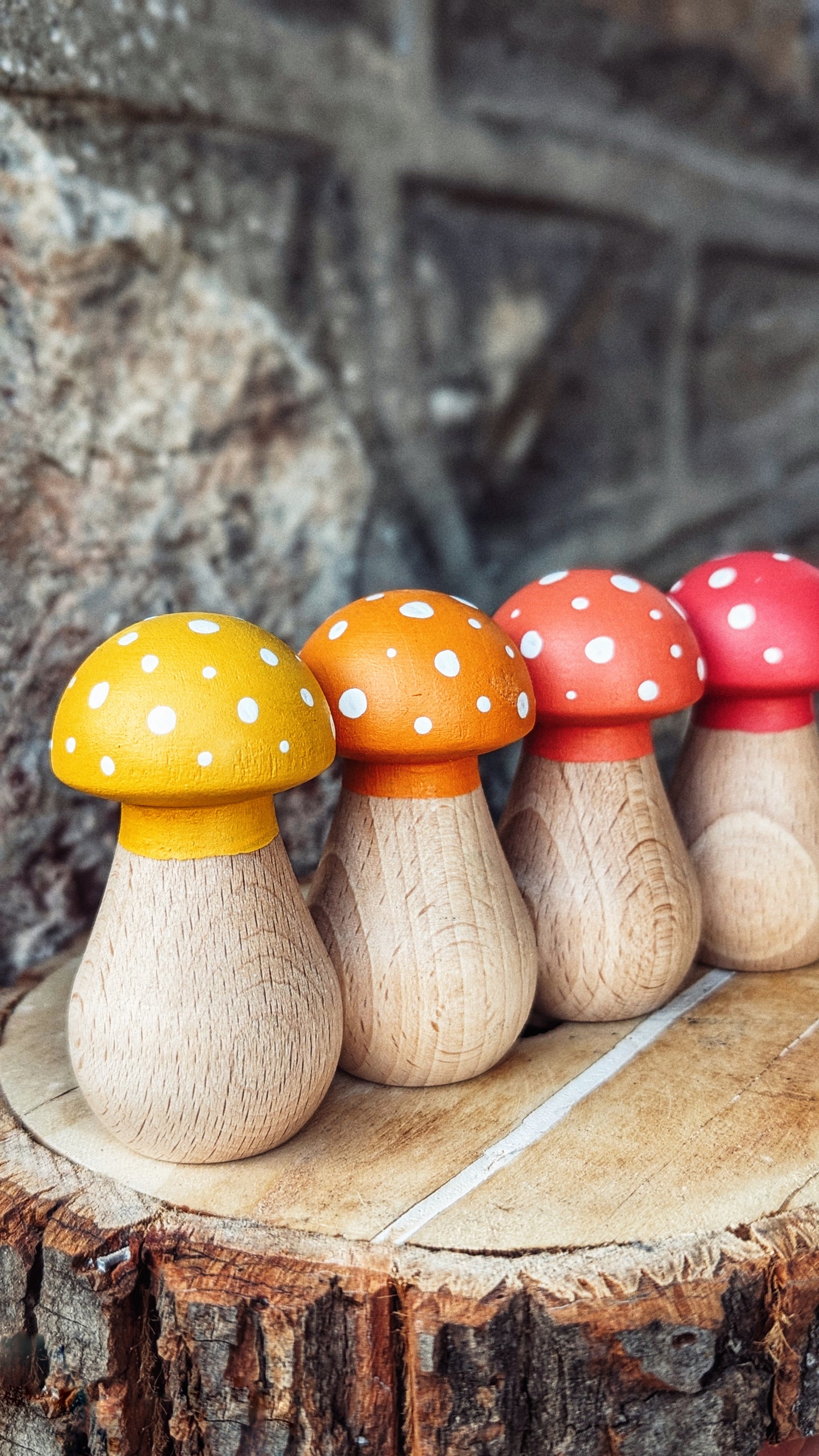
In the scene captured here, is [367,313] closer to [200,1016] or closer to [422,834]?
[422,834]

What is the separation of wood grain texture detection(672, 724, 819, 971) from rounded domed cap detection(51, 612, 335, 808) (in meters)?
0.40

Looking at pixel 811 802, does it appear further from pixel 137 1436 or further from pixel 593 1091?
pixel 137 1436

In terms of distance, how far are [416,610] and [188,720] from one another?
0.18 metres

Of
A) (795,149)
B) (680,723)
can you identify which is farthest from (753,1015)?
(795,149)

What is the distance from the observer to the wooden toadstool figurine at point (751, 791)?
0.87 metres

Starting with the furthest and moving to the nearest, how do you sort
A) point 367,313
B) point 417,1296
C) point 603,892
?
point 367,313 → point 603,892 → point 417,1296

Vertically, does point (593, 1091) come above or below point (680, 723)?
below

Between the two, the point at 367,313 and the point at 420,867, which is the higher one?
the point at 367,313

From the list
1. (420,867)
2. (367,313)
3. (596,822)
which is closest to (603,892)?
(596,822)

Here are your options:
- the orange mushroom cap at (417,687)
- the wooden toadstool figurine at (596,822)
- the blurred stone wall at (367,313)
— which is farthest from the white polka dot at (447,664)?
the blurred stone wall at (367,313)

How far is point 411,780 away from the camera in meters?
0.73

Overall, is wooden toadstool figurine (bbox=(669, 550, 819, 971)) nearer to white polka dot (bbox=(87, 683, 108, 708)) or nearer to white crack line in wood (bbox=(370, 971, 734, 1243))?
white crack line in wood (bbox=(370, 971, 734, 1243))

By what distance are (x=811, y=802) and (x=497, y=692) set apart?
35cm

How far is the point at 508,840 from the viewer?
86 cm
